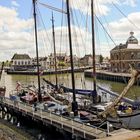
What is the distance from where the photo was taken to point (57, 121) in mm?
28734

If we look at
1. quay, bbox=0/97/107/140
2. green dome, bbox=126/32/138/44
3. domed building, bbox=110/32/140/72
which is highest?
A: green dome, bbox=126/32/138/44

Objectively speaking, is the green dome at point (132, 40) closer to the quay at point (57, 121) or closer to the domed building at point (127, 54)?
the domed building at point (127, 54)

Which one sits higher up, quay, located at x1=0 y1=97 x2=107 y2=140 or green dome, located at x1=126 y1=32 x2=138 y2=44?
green dome, located at x1=126 y1=32 x2=138 y2=44

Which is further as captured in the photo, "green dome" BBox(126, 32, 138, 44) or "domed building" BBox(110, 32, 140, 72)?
"green dome" BBox(126, 32, 138, 44)

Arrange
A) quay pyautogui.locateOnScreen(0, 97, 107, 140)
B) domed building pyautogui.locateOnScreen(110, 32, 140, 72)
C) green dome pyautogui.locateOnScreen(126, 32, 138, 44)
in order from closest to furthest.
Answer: quay pyautogui.locateOnScreen(0, 97, 107, 140) < domed building pyautogui.locateOnScreen(110, 32, 140, 72) < green dome pyautogui.locateOnScreen(126, 32, 138, 44)

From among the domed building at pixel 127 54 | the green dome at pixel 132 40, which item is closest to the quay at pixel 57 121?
the domed building at pixel 127 54

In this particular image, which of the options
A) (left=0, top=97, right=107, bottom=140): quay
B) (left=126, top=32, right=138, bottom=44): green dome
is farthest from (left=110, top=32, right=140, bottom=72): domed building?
(left=0, top=97, right=107, bottom=140): quay

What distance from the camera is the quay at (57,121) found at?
78.4 feet

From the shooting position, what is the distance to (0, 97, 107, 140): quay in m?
23.9

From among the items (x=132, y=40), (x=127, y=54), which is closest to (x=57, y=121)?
(x=127, y=54)

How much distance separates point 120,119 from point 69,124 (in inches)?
158

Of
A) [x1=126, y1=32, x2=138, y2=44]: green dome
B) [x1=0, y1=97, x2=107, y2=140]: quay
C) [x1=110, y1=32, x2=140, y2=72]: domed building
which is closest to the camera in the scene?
[x1=0, y1=97, x2=107, y2=140]: quay

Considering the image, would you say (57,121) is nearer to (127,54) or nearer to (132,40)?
(127,54)

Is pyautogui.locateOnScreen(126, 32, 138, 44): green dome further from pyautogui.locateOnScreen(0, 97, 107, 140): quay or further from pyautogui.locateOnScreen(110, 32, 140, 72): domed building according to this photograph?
pyautogui.locateOnScreen(0, 97, 107, 140): quay
